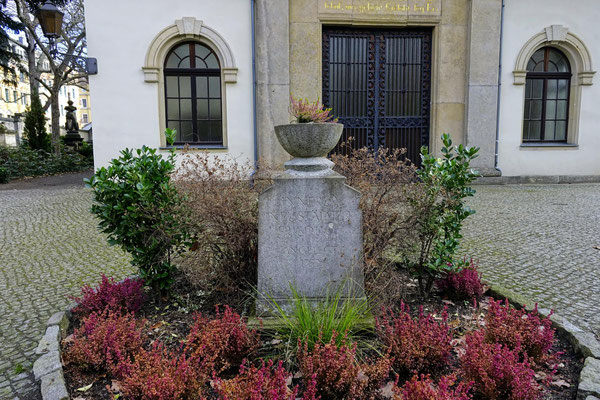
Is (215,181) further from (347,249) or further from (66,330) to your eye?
(66,330)

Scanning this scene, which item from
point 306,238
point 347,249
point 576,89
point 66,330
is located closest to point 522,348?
point 347,249

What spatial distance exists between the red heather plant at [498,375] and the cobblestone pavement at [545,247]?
1.42 meters

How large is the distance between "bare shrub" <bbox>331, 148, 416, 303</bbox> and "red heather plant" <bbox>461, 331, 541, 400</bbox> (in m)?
1.00

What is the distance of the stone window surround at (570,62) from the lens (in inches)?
474

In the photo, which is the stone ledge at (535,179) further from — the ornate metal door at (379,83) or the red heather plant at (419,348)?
the red heather plant at (419,348)

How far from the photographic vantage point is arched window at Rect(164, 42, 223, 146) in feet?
37.8

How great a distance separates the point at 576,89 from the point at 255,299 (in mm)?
12857

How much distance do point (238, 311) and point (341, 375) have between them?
4.96 ft

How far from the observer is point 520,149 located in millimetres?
12531

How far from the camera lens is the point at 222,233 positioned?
3658 millimetres

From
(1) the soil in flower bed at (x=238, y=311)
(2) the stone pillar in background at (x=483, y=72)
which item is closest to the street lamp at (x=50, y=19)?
(1) the soil in flower bed at (x=238, y=311)

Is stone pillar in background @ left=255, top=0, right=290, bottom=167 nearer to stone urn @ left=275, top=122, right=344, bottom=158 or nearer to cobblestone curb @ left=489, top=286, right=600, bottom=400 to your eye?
stone urn @ left=275, top=122, right=344, bottom=158

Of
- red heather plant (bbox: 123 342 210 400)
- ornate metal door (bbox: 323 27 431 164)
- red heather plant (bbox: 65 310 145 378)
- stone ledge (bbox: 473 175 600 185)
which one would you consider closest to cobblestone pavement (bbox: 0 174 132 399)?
red heather plant (bbox: 65 310 145 378)

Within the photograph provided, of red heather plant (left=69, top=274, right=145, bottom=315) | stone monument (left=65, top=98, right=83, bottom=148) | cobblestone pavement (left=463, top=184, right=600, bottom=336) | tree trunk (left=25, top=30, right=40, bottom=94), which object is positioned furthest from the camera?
stone monument (left=65, top=98, right=83, bottom=148)
